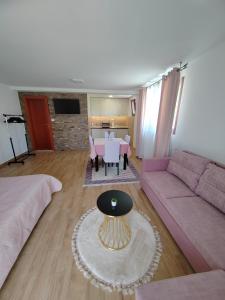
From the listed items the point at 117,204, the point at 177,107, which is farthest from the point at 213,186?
the point at 177,107

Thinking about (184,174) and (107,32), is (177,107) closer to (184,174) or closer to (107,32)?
(184,174)

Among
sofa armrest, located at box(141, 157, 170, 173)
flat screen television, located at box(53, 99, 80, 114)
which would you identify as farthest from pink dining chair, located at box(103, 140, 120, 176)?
flat screen television, located at box(53, 99, 80, 114)

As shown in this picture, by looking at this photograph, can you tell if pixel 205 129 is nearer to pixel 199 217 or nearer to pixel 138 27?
pixel 199 217

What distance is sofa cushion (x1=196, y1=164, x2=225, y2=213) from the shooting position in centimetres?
146

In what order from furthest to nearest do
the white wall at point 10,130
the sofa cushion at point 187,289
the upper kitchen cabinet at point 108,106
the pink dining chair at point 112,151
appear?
the upper kitchen cabinet at point 108,106 → the white wall at point 10,130 → the pink dining chair at point 112,151 → the sofa cushion at point 187,289

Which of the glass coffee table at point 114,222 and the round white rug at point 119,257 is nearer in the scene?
the round white rug at point 119,257

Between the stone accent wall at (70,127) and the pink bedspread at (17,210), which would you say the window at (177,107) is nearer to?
the pink bedspread at (17,210)

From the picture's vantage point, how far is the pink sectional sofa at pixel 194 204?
1.12 m

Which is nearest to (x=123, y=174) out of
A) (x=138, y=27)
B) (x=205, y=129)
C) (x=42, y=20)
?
(x=205, y=129)

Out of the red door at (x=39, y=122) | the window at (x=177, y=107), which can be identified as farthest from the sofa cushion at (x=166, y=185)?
the red door at (x=39, y=122)

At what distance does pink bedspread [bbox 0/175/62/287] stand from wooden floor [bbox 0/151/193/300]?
127 millimetres

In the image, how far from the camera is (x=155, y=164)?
8.07 feet

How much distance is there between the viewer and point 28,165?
3.94 metres

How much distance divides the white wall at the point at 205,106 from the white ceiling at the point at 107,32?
0.74ft
